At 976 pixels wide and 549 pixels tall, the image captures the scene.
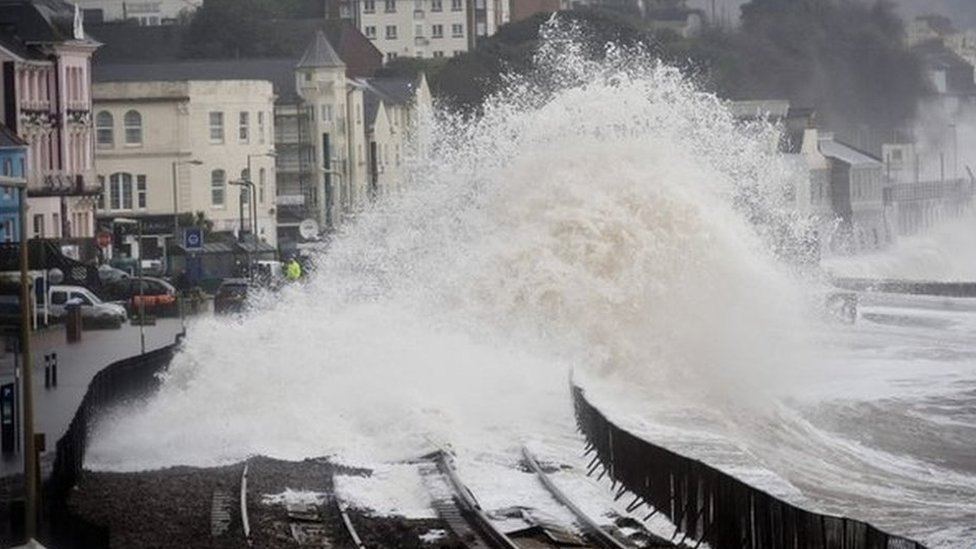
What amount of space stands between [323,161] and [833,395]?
64.9 m

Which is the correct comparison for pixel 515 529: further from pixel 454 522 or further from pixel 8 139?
pixel 8 139

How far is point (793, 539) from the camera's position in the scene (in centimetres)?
2531

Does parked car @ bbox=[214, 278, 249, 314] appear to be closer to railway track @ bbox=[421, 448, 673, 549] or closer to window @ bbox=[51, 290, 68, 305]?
window @ bbox=[51, 290, 68, 305]

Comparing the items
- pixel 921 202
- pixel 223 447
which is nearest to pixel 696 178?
→ pixel 223 447

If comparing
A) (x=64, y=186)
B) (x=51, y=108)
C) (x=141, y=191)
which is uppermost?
(x=51, y=108)

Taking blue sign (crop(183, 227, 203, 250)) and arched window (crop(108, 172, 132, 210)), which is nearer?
blue sign (crop(183, 227, 203, 250))

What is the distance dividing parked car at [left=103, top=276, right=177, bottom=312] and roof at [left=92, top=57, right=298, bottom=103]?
1245 inches

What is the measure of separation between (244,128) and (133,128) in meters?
7.03

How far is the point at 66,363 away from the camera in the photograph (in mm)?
51969

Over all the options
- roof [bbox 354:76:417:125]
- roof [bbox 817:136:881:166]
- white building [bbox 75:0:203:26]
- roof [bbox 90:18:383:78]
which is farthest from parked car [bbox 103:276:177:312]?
white building [bbox 75:0:203:26]

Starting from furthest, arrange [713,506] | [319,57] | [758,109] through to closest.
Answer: [758,109]
[319,57]
[713,506]

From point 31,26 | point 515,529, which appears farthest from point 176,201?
point 515,529

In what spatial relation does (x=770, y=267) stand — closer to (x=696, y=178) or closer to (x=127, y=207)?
(x=696, y=178)

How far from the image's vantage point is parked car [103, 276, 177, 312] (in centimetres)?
7112
